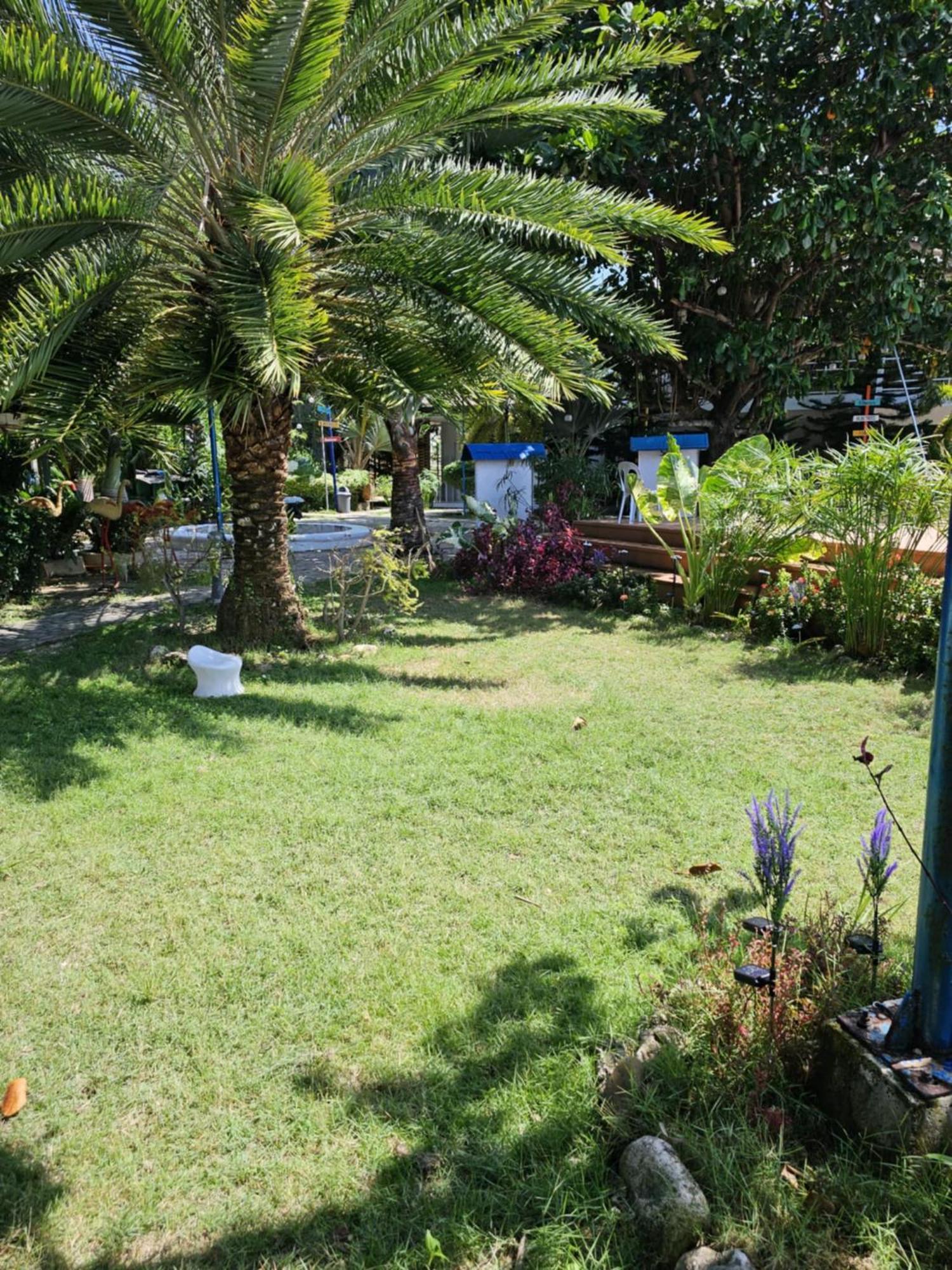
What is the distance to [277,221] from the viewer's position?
5148 millimetres

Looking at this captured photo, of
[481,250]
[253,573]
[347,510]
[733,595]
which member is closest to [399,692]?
[253,573]

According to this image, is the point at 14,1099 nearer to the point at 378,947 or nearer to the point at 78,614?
the point at 378,947

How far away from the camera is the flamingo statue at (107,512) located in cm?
1129

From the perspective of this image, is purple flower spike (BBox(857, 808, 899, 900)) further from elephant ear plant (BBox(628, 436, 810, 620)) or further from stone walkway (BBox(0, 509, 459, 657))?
stone walkway (BBox(0, 509, 459, 657))

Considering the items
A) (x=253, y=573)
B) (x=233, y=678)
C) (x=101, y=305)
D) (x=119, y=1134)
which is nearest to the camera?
(x=119, y=1134)

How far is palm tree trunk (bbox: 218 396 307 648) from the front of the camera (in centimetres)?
743

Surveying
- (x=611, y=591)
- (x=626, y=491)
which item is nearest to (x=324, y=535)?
(x=626, y=491)

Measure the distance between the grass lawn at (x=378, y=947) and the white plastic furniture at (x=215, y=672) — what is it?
0.59 feet

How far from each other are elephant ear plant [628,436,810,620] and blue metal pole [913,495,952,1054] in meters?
6.37

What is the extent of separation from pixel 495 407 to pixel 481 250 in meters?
2.00

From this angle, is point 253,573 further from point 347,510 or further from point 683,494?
point 347,510

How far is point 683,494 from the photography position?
9.02 meters

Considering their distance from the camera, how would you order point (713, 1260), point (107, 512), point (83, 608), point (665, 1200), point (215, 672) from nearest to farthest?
1. point (713, 1260)
2. point (665, 1200)
3. point (215, 672)
4. point (83, 608)
5. point (107, 512)

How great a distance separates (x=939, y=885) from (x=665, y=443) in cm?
1064
